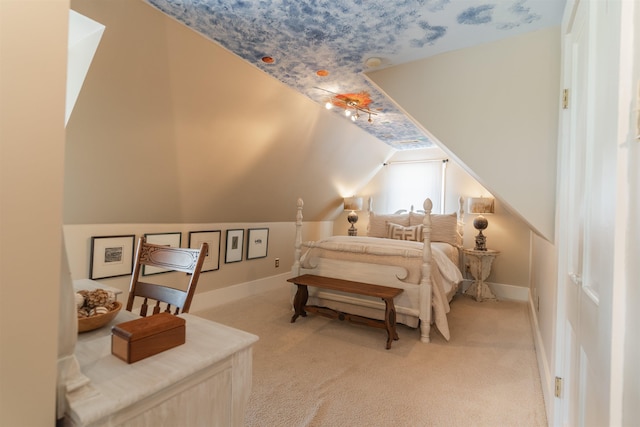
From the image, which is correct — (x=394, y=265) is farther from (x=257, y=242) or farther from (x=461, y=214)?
(x=461, y=214)

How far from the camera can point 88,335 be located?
910 mm

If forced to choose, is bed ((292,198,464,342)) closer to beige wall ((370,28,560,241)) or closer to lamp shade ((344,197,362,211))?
beige wall ((370,28,560,241))

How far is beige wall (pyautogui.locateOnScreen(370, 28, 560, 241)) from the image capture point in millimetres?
1937

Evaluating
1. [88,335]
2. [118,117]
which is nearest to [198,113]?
[118,117]

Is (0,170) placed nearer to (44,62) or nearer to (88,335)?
(44,62)

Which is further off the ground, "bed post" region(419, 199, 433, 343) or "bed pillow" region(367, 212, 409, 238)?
"bed pillow" region(367, 212, 409, 238)

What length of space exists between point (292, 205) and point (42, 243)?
4039 millimetres

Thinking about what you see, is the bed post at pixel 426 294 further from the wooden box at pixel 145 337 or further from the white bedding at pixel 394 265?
the wooden box at pixel 145 337

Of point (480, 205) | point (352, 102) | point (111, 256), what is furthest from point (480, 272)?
point (111, 256)

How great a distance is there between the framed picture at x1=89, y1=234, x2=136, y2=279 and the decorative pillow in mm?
Answer: 3219

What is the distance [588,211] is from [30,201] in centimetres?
153

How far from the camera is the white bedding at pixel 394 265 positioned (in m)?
2.82

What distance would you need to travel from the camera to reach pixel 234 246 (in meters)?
3.93

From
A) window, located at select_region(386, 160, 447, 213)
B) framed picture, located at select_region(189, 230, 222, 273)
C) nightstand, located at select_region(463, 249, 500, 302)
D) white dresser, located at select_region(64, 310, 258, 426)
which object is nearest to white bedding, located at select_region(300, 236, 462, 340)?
nightstand, located at select_region(463, 249, 500, 302)
